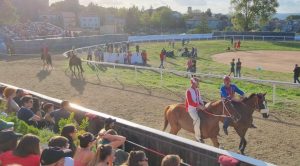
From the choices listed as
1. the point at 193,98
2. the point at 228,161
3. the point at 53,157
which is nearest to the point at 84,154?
the point at 53,157

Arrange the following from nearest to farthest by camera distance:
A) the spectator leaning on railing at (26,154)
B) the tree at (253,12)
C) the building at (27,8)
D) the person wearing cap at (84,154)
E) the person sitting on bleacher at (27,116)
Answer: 1. the spectator leaning on railing at (26,154)
2. the person wearing cap at (84,154)
3. the person sitting on bleacher at (27,116)
4. the tree at (253,12)
5. the building at (27,8)

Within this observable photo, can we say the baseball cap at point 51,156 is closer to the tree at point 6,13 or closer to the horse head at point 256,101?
the horse head at point 256,101

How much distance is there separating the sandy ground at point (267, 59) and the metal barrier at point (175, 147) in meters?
A: 23.5

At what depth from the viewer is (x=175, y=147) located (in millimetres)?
6895

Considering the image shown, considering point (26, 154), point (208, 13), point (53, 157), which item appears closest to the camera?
point (53, 157)

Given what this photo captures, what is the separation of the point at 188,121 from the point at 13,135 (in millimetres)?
5621

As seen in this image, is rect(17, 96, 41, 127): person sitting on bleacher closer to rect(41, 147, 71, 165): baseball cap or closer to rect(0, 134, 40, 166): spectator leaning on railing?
rect(0, 134, 40, 166): spectator leaning on railing

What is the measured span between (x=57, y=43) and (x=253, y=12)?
150 ft

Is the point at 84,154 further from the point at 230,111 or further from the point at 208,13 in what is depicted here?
the point at 208,13

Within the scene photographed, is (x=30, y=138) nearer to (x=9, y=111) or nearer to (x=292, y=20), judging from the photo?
(x=9, y=111)

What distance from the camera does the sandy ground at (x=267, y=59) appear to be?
30969mm

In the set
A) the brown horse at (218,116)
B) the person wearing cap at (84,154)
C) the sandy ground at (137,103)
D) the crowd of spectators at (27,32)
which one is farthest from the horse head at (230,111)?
the crowd of spectators at (27,32)

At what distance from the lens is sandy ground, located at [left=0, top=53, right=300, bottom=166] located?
10172 mm

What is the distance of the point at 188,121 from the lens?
987 cm
